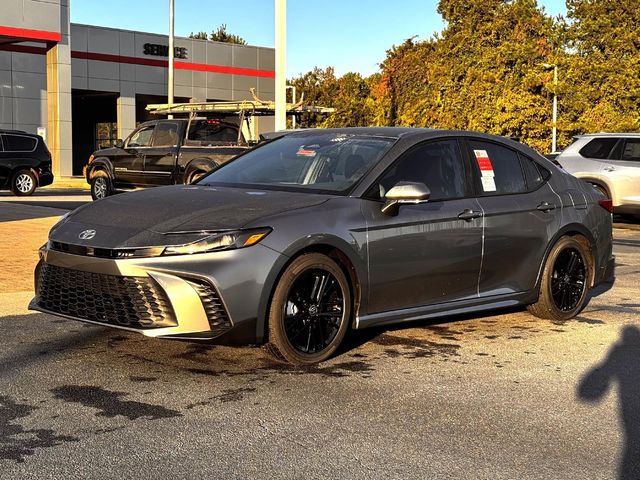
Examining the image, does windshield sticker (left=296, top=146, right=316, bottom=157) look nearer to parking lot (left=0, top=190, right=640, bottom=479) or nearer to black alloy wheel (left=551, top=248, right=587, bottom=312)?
parking lot (left=0, top=190, right=640, bottom=479)

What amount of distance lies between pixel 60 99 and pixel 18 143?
11503 mm

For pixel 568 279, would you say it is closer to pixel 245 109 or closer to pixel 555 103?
pixel 245 109

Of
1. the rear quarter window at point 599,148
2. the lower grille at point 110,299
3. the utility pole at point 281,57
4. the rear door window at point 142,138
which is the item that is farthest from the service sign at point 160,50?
the lower grille at point 110,299

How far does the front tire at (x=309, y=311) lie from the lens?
224 inches

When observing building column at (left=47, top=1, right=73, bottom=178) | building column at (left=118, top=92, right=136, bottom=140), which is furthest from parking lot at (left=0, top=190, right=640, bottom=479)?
building column at (left=118, top=92, right=136, bottom=140)

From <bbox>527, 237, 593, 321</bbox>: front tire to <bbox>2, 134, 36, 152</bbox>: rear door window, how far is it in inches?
799

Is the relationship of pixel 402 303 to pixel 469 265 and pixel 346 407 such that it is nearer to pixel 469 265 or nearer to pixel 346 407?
pixel 469 265

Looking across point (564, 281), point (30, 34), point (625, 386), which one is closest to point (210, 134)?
point (564, 281)

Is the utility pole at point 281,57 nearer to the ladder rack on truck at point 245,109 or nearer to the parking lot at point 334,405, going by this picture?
the ladder rack on truck at point 245,109

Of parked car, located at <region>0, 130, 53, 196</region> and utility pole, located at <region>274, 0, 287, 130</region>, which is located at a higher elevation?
utility pole, located at <region>274, 0, 287, 130</region>

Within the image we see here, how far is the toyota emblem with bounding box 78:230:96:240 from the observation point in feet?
18.8

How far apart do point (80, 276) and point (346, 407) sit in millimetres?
1884

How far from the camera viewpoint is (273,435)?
14.8ft

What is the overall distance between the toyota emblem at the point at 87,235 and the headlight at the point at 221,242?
578 mm
